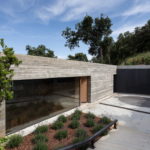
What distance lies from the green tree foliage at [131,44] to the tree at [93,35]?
2.36 m

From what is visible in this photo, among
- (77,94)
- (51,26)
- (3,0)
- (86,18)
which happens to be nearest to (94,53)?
(86,18)

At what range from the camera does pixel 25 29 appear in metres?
10.8

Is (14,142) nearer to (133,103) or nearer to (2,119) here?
(2,119)

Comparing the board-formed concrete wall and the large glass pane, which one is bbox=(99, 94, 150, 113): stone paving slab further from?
the large glass pane

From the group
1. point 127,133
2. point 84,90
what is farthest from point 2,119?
point 84,90

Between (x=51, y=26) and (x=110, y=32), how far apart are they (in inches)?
476

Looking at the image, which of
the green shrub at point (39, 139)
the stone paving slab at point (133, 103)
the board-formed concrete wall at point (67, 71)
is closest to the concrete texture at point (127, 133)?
the green shrub at point (39, 139)

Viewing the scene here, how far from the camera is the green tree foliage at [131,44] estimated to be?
842 inches

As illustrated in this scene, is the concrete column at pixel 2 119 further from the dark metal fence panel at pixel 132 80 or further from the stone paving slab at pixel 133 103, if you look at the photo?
the dark metal fence panel at pixel 132 80

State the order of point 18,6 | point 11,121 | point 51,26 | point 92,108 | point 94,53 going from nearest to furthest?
1. point 11,121
2. point 18,6
3. point 92,108
4. point 51,26
5. point 94,53

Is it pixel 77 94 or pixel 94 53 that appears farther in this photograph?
pixel 94 53

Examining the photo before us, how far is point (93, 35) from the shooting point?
21688mm

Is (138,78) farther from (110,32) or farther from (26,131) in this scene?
(110,32)

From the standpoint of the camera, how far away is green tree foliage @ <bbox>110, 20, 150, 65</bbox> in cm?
2139
